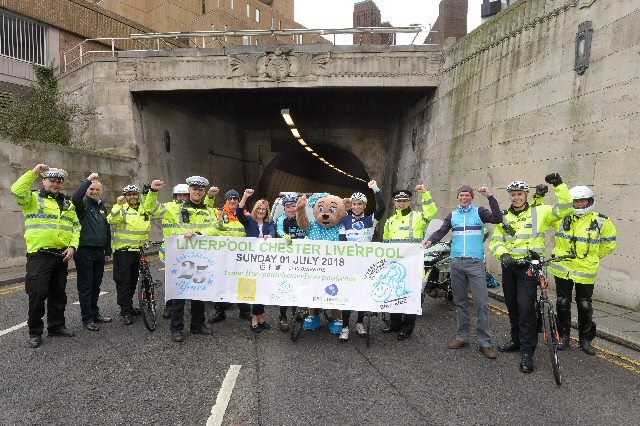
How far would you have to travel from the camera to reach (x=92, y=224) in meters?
6.92

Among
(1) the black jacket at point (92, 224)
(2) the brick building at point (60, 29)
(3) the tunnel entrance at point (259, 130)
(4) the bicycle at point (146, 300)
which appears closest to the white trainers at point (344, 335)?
(4) the bicycle at point (146, 300)

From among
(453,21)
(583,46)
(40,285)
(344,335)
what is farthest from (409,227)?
(453,21)

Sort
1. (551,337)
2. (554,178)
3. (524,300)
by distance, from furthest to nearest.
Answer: (524,300) < (554,178) < (551,337)

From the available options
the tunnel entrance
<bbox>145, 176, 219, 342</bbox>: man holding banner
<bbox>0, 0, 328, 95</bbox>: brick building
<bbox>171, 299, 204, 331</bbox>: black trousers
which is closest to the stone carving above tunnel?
the tunnel entrance

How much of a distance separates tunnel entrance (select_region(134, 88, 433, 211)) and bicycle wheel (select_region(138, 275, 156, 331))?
41.5 feet

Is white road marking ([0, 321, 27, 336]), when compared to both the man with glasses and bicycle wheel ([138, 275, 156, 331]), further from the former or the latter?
bicycle wheel ([138, 275, 156, 331])

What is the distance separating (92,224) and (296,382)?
4.19 m

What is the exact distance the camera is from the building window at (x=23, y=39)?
21.5 metres

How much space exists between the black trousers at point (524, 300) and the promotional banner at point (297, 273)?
116cm

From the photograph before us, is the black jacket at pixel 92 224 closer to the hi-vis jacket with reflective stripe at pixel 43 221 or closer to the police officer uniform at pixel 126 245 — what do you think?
the police officer uniform at pixel 126 245

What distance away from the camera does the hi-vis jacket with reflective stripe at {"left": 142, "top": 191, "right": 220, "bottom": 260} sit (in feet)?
21.8

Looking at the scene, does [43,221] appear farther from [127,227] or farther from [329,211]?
[329,211]

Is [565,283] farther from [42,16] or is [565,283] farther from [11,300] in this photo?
[42,16]

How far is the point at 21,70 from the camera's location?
72.5ft
